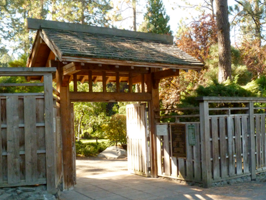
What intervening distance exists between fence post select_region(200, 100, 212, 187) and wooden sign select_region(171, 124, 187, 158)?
60 cm

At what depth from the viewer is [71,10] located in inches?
944

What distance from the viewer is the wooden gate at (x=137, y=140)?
9.58m

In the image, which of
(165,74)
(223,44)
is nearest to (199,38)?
(223,44)

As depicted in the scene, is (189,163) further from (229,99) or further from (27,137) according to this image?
(27,137)

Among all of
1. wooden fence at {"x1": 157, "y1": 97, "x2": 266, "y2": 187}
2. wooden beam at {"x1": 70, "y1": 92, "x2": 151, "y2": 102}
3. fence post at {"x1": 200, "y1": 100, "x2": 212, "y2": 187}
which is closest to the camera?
fence post at {"x1": 200, "y1": 100, "x2": 212, "y2": 187}

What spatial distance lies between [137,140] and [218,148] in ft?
9.07

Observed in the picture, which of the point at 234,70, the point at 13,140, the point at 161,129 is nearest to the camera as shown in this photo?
the point at 13,140

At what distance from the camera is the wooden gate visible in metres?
9.58

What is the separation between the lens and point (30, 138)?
6.00 m

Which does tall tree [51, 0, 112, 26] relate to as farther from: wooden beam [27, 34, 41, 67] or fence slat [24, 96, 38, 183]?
fence slat [24, 96, 38, 183]

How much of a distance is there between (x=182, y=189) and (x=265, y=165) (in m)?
3.23

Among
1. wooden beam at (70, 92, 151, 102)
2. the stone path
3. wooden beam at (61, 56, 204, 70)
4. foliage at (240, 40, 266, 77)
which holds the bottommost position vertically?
the stone path

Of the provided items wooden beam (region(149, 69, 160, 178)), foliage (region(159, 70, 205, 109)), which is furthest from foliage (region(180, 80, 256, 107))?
foliage (region(159, 70, 205, 109))

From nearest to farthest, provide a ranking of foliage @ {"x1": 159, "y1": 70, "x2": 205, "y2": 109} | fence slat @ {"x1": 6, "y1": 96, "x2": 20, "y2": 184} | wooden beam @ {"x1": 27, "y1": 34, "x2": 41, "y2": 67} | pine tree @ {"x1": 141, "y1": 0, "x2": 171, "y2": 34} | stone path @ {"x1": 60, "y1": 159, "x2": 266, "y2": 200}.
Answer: fence slat @ {"x1": 6, "y1": 96, "x2": 20, "y2": 184}
stone path @ {"x1": 60, "y1": 159, "x2": 266, "y2": 200}
wooden beam @ {"x1": 27, "y1": 34, "x2": 41, "y2": 67}
foliage @ {"x1": 159, "y1": 70, "x2": 205, "y2": 109}
pine tree @ {"x1": 141, "y1": 0, "x2": 171, "y2": 34}
